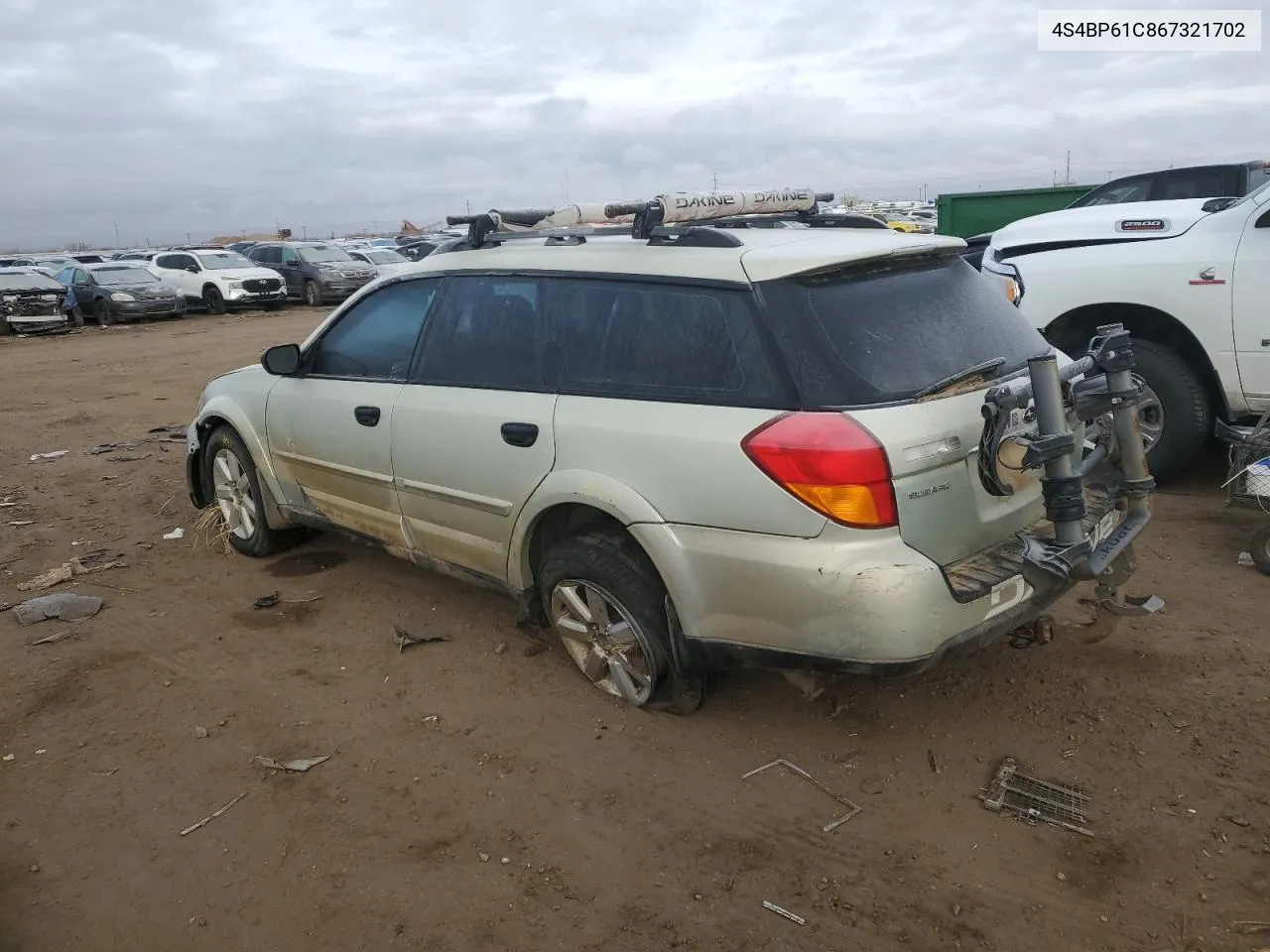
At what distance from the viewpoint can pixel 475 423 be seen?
3645mm

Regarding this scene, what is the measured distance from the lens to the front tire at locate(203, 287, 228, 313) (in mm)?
22989

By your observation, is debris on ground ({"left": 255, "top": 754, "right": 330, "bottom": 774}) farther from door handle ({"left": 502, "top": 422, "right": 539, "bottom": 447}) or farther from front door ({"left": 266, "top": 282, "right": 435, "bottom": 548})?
door handle ({"left": 502, "top": 422, "right": 539, "bottom": 447})

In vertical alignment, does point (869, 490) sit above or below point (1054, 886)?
above

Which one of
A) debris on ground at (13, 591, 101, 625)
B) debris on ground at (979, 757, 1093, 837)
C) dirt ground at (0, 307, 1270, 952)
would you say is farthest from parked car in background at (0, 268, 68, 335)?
debris on ground at (979, 757, 1093, 837)

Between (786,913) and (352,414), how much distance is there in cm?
282

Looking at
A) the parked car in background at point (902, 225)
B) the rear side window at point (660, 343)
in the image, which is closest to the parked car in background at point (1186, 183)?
the parked car in background at point (902, 225)

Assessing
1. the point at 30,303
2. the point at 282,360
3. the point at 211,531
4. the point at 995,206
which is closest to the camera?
the point at 282,360

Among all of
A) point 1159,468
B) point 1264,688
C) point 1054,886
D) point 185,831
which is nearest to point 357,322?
point 185,831

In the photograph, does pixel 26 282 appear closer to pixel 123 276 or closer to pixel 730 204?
pixel 123 276

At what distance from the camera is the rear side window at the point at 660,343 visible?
2930 millimetres

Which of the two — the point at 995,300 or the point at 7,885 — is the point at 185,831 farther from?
the point at 995,300

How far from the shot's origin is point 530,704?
365 cm

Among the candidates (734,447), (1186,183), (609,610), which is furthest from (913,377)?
(1186,183)

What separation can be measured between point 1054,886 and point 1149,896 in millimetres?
235
